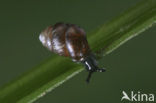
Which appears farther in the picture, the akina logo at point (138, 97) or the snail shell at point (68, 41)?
the akina logo at point (138, 97)

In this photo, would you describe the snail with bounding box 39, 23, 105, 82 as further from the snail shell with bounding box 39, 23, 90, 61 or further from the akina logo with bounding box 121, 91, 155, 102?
the akina logo with bounding box 121, 91, 155, 102

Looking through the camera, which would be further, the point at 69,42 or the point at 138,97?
the point at 138,97

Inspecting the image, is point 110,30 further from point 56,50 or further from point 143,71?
point 143,71

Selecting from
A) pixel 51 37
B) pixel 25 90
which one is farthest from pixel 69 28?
pixel 25 90

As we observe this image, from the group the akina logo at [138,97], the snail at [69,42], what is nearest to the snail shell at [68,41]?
the snail at [69,42]

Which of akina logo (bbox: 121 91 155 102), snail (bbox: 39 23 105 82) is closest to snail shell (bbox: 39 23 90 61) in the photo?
snail (bbox: 39 23 105 82)

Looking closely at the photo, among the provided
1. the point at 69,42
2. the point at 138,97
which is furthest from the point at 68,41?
the point at 138,97

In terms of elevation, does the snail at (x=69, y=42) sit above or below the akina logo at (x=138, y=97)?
above

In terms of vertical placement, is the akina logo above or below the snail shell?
below

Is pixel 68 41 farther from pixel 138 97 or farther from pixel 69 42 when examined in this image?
pixel 138 97

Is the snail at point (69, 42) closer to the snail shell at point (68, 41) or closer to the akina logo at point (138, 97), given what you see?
the snail shell at point (68, 41)

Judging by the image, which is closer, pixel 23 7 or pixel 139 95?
pixel 139 95
